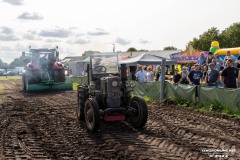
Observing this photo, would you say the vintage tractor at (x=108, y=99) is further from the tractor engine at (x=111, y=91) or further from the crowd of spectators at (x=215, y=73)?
the crowd of spectators at (x=215, y=73)

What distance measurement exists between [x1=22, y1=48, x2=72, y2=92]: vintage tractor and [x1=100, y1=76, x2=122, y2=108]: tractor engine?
446 inches

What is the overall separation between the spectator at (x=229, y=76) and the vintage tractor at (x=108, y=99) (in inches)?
159

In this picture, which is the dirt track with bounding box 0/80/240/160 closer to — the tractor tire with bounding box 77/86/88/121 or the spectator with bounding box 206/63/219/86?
the tractor tire with bounding box 77/86/88/121

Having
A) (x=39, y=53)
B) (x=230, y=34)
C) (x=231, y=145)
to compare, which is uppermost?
(x=230, y=34)

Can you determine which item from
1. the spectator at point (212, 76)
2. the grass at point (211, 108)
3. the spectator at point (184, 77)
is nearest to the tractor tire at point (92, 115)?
the grass at point (211, 108)

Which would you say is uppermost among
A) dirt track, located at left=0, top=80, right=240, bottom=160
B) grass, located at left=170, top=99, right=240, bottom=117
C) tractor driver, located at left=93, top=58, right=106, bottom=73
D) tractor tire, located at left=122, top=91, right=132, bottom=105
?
tractor driver, located at left=93, top=58, right=106, bottom=73

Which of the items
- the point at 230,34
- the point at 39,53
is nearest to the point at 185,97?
the point at 39,53

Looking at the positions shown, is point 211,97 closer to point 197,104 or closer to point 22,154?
point 197,104

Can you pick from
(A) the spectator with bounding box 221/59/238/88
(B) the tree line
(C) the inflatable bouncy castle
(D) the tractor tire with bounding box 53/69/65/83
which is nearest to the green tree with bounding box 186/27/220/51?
(B) the tree line

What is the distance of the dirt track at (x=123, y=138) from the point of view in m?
6.18

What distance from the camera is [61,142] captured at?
714cm

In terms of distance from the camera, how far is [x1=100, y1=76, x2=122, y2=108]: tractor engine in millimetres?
8305

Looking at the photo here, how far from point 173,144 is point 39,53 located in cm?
1501

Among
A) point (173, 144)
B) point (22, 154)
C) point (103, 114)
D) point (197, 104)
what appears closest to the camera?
point (22, 154)
